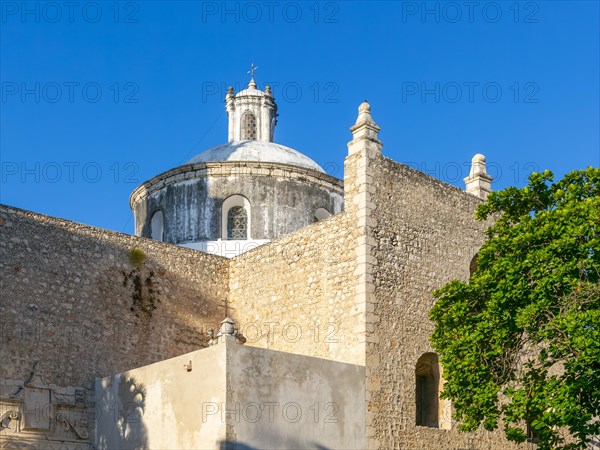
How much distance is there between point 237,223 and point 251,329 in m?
5.66

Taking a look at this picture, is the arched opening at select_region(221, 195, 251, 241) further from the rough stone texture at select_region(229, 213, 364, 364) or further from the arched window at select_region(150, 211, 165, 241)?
the rough stone texture at select_region(229, 213, 364, 364)

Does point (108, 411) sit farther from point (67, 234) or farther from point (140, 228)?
point (140, 228)

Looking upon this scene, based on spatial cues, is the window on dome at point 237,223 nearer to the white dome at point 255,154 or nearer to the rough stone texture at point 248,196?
the rough stone texture at point 248,196

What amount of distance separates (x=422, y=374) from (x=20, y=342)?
837 centimetres

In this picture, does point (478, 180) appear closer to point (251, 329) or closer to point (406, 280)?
point (406, 280)

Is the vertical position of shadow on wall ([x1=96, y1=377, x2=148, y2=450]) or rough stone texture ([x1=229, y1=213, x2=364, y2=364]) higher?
rough stone texture ([x1=229, y1=213, x2=364, y2=364])

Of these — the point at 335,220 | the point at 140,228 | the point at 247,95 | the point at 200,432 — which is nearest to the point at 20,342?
the point at 200,432

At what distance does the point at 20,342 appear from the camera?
18.2m

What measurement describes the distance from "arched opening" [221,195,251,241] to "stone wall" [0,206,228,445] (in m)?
4.07

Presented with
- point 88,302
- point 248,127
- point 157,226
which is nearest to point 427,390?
point 88,302

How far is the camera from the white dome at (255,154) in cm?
2725

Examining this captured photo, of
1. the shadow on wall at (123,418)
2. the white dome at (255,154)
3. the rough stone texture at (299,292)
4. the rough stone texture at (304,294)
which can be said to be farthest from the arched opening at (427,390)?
the white dome at (255,154)

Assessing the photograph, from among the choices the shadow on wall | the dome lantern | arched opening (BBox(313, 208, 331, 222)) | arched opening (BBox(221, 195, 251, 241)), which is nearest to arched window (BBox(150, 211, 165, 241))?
arched opening (BBox(221, 195, 251, 241))

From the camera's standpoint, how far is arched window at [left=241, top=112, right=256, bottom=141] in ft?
96.3
